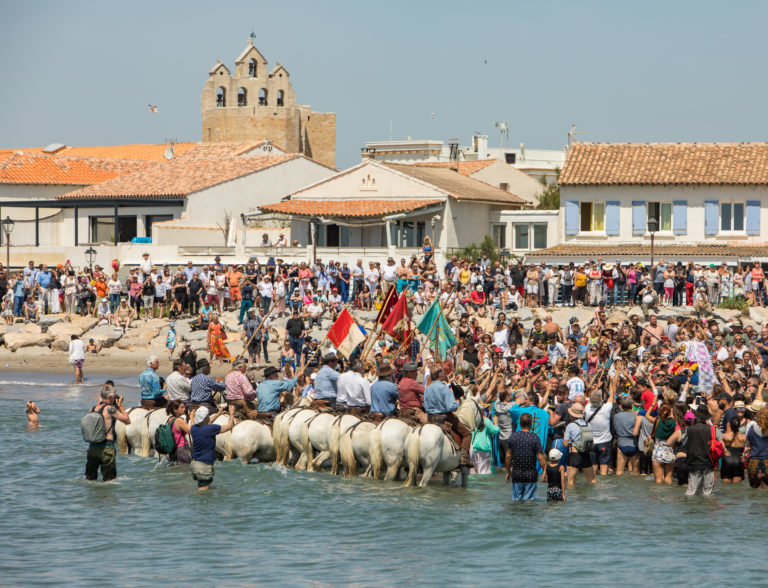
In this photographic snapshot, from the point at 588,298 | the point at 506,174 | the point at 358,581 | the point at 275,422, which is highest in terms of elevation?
the point at 506,174

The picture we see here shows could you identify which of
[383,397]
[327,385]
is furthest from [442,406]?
[327,385]

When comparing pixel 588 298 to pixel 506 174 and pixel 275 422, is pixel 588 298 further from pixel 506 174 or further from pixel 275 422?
pixel 506 174

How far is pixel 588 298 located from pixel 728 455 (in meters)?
16.6

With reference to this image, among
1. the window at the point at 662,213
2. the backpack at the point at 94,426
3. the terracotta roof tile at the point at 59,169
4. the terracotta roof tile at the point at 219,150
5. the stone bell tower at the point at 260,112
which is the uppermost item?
the stone bell tower at the point at 260,112

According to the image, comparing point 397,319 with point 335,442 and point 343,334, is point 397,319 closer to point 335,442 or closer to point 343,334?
point 343,334

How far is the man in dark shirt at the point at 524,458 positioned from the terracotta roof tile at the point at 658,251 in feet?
85.5

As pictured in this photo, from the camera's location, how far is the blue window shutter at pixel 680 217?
45.4 metres

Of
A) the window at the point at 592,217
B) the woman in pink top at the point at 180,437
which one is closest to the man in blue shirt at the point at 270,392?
the woman in pink top at the point at 180,437

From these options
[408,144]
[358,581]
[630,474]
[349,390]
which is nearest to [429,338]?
[349,390]

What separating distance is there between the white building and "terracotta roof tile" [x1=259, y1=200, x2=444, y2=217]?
5.98 m

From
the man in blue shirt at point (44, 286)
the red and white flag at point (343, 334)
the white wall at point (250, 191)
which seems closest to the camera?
the red and white flag at point (343, 334)

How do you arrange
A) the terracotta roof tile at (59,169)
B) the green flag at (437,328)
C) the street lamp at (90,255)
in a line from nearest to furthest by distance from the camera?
the green flag at (437,328) → the street lamp at (90,255) → the terracotta roof tile at (59,169)

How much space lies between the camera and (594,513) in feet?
60.7

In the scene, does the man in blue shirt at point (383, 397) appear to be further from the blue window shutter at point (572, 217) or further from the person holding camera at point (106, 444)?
the blue window shutter at point (572, 217)
